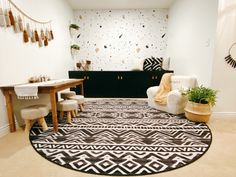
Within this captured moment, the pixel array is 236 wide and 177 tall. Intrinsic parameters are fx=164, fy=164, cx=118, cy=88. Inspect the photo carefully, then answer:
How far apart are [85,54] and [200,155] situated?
4090 mm

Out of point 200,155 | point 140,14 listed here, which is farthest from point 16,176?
point 140,14

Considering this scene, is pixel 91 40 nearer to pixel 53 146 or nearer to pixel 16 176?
pixel 53 146

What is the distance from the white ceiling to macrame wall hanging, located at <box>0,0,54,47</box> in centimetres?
135

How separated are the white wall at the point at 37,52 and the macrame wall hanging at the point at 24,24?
0.08 m

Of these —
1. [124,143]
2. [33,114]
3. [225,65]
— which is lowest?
[124,143]

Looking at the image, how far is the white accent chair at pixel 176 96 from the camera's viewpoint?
9.29 ft

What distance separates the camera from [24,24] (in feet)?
8.43

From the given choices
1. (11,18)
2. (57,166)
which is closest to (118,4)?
(11,18)

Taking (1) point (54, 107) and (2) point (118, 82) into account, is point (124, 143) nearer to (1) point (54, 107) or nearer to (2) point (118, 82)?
(1) point (54, 107)

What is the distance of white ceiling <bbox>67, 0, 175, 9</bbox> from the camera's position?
410 centimetres

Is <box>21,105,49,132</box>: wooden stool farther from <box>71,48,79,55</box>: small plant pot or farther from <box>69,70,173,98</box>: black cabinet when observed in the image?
<box>71,48,79,55</box>: small plant pot

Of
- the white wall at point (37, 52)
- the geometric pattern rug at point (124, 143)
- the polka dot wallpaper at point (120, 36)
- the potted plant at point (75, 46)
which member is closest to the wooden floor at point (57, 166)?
the geometric pattern rug at point (124, 143)

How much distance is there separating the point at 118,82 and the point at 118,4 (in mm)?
2049

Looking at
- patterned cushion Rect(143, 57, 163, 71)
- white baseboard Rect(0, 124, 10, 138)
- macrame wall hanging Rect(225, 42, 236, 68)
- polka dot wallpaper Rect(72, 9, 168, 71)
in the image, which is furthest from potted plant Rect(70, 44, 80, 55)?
macrame wall hanging Rect(225, 42, 236, 68)
